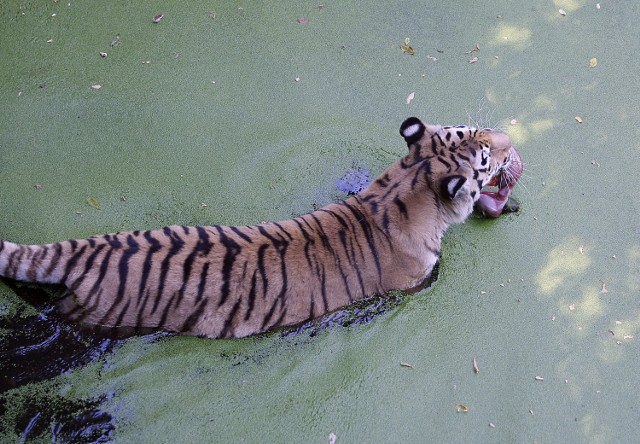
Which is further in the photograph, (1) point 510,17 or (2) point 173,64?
(1) point 510,17

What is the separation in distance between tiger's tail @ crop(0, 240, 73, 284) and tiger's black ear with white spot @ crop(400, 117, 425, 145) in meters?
1.77

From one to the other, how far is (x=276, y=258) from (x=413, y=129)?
3.42ft

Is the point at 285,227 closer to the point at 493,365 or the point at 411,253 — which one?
the point at 411,253

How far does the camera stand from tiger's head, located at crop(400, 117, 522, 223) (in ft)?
10.7

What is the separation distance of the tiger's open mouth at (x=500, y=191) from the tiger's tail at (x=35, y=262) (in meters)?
2.28

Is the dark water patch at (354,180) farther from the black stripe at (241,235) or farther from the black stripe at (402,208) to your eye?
the black stripe at (241,235)

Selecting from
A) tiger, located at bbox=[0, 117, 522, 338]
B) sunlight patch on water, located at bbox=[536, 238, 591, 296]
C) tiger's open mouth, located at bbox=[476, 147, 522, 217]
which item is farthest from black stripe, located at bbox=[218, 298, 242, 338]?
sunlight patch on water, located at bbox=[536, 238, 591, 296]

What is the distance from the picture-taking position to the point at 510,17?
188 inches

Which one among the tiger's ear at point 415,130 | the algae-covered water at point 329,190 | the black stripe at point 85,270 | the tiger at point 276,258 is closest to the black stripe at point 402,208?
the tiger at point 276,258

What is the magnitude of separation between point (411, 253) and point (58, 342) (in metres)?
1.76

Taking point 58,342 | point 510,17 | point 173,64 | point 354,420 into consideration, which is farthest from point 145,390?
point 510,17

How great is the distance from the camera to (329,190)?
152 inches

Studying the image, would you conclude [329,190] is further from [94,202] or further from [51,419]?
[51,419]

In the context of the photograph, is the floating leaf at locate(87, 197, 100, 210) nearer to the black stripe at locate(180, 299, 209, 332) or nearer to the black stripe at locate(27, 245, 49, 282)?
the black stripe at locate(27, 245, 49, 282)
